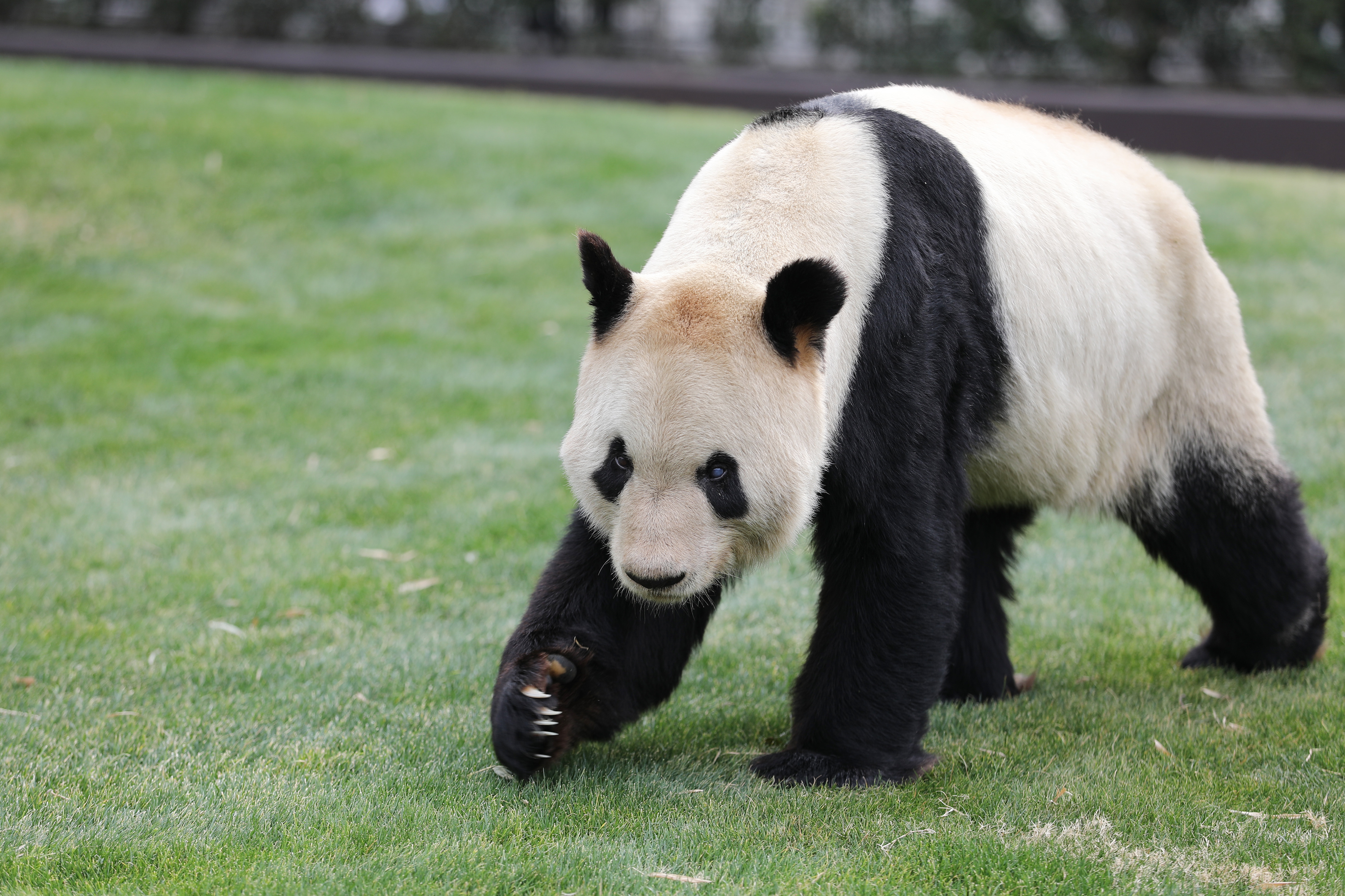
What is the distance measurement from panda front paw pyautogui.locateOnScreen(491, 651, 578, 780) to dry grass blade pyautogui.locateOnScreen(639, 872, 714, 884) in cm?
59

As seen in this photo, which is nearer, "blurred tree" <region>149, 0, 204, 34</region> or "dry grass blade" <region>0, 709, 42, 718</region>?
"dry grass blade" <region>0, 709, 42, 718</region>

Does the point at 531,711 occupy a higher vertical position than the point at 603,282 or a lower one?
lower

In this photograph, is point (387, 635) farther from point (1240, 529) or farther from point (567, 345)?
point (567, 345)

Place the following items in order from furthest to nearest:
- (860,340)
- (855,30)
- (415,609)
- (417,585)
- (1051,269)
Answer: (855,30) < (417,585) < (415,609) < (1051,269) < (860,340)

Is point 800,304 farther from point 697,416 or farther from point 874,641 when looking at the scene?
point 874,641

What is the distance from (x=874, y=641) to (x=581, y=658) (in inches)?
34.5

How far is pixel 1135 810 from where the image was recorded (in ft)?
12.6

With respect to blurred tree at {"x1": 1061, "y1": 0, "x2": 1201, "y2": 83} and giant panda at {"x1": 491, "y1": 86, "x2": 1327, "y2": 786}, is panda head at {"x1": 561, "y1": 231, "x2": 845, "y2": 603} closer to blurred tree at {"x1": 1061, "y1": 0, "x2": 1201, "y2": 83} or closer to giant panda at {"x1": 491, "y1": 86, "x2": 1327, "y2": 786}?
giant panda at {"x1": 491, "y1": 86, "x2": 1327, "y2": 786}

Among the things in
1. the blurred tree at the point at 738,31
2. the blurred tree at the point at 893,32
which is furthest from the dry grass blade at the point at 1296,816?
the blurred tree at the point at 738,31

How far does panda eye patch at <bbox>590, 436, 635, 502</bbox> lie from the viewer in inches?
136

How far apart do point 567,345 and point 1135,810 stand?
679 centimetres

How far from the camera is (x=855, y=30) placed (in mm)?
21641

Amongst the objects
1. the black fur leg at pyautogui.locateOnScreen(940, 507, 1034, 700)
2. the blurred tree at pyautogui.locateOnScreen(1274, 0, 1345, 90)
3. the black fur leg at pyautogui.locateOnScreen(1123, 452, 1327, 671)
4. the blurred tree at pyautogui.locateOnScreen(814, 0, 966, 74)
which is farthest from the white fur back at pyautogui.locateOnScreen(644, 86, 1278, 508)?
the blurred tree at pyautogui.locateOnScreen(814, 0, 966, 74)

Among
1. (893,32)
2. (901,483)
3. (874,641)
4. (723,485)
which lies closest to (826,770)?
(874,641)
